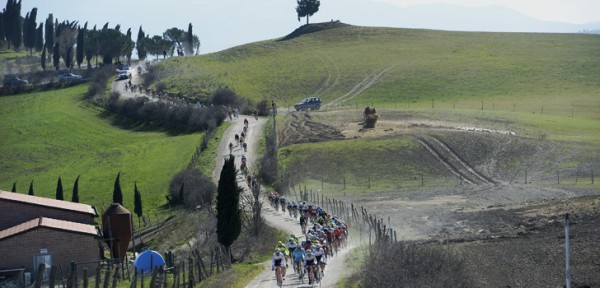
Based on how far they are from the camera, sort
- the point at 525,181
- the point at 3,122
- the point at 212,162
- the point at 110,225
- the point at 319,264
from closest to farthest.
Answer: the point at 319,264 < the point at 110,225 < the point at 525,181 < the point at 212,162 < the point at 3,122

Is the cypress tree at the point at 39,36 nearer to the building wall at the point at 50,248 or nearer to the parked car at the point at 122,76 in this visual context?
the parked car at the point at 122,76

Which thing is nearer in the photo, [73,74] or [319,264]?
[319,264]

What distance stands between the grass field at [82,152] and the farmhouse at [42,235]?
25.2 meters

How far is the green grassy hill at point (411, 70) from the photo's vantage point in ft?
394

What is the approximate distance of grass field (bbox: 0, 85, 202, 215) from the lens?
3332 inches

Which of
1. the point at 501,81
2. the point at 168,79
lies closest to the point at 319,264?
the point at 501,81

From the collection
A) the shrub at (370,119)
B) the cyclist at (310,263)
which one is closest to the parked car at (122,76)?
the shrub at (370,119)

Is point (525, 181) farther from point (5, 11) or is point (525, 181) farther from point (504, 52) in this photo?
point (5, 11)

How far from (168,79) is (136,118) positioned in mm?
21036

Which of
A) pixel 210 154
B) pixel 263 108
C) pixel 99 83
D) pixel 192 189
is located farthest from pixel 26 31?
pixel 192 189

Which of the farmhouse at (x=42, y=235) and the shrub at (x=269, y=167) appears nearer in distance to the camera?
the farmhouse at (x=42, y=235)

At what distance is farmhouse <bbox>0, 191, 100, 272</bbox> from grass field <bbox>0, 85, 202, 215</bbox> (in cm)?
2524

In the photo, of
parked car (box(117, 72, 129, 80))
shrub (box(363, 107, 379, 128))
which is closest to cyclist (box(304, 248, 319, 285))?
shrub (box(363, 107, 379, 128))

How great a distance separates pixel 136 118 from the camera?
4675 inches
